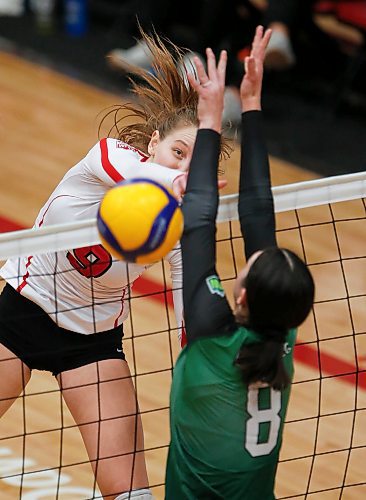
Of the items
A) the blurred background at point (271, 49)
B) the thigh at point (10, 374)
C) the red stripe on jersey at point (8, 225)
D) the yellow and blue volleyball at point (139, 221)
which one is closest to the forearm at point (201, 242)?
the yellow and blue volleyball at point (139, 221)

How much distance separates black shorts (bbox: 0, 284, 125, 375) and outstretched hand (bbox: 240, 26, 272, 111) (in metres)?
1.04

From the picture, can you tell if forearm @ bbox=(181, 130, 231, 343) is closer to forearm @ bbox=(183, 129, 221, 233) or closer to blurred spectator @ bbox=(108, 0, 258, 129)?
forearm @ bbox=(183, 129, 221, 233)

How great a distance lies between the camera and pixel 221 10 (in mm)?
8141

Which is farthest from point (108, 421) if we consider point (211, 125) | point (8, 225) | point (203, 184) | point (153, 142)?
point (8, 225)

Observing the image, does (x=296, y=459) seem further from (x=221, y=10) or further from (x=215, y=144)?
(x=221, y=10)

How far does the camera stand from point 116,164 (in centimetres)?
341

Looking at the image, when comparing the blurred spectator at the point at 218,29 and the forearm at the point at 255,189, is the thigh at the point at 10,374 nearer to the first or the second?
the forearm at the point at 255,189

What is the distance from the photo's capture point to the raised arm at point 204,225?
2840mm

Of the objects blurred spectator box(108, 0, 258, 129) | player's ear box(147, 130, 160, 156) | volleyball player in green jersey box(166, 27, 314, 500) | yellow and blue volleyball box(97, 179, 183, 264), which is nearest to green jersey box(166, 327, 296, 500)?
volleyball player in green jersey box(166, 27, 314, 500)

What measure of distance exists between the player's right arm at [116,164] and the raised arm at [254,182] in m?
0.26

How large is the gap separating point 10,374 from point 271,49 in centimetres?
472

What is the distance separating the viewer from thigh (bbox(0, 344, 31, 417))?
143 inches

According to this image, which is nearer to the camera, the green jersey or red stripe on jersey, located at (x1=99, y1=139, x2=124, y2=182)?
the green jersey

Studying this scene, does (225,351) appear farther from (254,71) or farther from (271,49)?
(271,49)
